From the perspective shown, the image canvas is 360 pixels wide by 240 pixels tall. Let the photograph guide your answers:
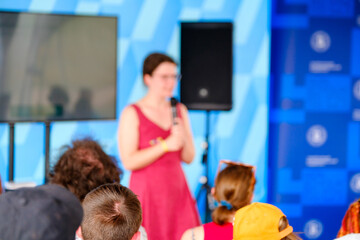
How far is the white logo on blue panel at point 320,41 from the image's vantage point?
4.98 m

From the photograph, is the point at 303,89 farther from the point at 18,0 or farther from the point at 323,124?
the point at 18,0

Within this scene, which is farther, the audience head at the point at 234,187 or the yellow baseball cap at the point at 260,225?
the audience head at the point at 234,187

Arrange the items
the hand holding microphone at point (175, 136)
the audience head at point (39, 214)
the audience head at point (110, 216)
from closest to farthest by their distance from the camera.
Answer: the audience head at point (39, 214) < the audience head at point (110, 216) < the hand holding microphone at point (175, 136)

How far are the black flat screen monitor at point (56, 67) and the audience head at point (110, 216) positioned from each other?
226 centimetres

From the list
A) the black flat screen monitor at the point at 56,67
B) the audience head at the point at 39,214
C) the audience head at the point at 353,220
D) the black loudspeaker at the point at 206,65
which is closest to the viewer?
the audience head at the point at 39,214

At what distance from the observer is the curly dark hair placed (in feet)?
7.10

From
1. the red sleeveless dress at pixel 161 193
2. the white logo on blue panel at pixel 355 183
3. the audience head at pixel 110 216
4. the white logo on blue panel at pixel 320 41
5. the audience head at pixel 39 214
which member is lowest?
the white logo on blue panel at pixel 355 183

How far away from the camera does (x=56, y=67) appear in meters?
3.72

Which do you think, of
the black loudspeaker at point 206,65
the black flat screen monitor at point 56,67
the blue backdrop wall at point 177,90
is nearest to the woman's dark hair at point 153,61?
the black flat screen monitor at point 56,67

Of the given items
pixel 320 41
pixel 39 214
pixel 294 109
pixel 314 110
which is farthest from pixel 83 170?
pixel 320 41

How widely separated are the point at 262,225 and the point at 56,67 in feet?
8.41

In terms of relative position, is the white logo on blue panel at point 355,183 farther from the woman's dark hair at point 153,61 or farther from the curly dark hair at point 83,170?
the curly dark hair at point 83,170

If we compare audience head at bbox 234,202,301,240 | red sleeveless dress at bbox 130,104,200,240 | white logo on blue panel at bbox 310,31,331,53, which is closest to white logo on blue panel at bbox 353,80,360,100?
white logo on blue panel at bbox 310,31,331,53

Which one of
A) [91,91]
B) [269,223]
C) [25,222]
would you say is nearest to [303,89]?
[91,91]
